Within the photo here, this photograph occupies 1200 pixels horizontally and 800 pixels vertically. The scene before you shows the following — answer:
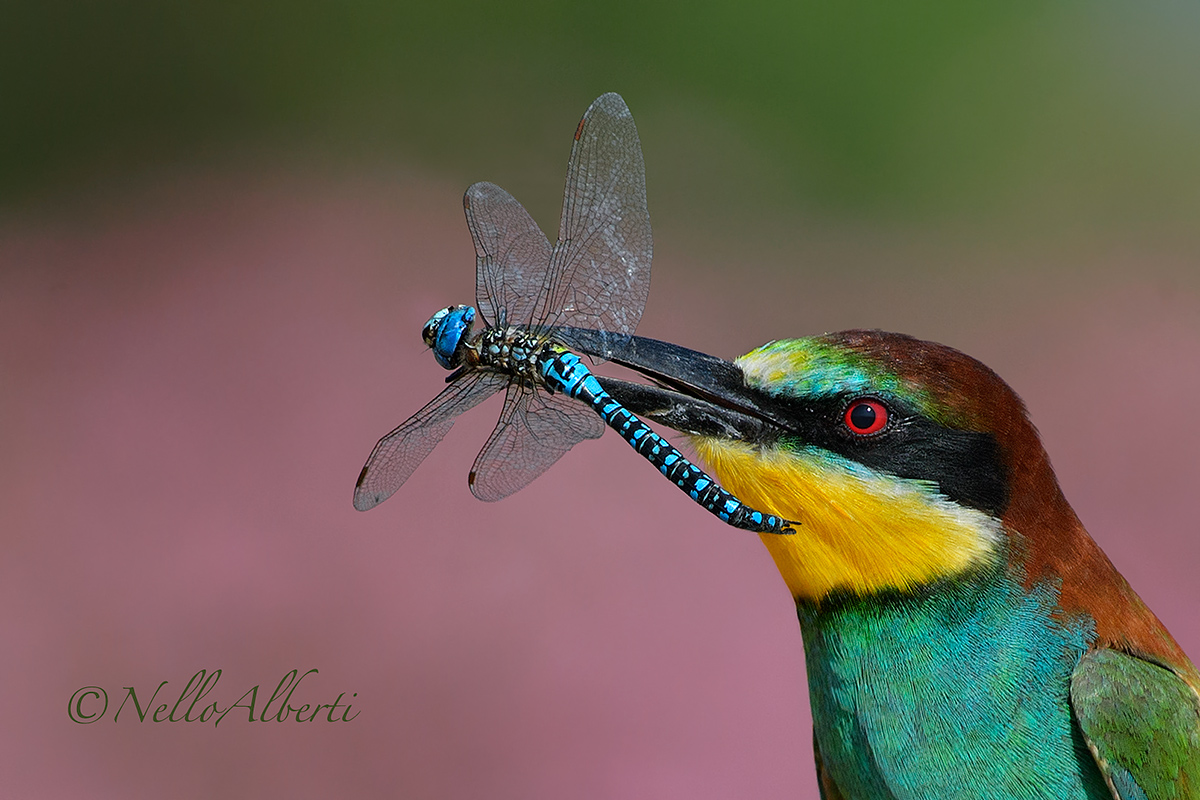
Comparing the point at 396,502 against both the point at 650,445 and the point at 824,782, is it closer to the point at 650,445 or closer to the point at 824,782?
the point at 824,782

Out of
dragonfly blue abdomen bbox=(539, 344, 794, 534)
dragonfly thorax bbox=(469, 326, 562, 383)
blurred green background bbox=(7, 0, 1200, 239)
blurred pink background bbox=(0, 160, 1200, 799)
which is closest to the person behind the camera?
dragonfly blue abdomen bbox=(539, 344, 794, 534)

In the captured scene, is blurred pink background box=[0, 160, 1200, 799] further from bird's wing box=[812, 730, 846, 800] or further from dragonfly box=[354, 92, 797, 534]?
dragonfly box=[354, 92, 797, 534]

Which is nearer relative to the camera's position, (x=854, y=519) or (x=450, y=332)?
(x=854, y=519)

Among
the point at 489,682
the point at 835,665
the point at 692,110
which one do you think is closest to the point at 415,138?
the point at 692,110

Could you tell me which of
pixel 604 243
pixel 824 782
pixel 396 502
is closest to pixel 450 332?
pixel 604 243

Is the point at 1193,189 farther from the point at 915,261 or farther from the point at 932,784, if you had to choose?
the point at 932,784

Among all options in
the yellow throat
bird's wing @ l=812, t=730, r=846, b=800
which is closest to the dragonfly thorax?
the yellow throat
